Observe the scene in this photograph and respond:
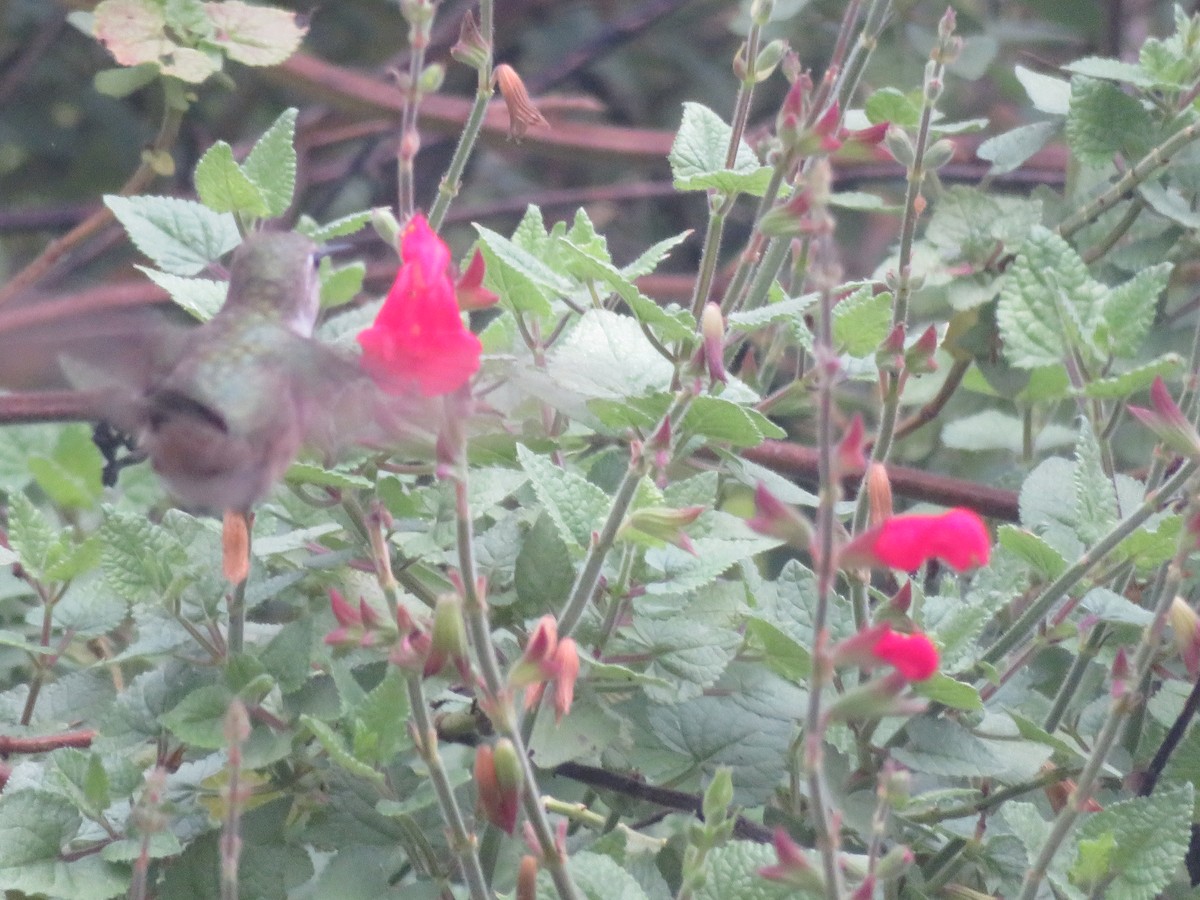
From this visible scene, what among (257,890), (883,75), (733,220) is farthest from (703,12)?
(257,890)

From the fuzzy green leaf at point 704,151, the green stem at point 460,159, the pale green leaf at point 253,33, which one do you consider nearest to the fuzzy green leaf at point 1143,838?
the fuzzy green leaf at point 704,151

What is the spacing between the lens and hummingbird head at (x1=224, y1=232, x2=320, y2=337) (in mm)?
1347

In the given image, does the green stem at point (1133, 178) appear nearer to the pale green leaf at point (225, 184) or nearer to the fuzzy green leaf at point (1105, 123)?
the fuzzy green leaf at point (1105, 123)

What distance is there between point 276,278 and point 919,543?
0.73m

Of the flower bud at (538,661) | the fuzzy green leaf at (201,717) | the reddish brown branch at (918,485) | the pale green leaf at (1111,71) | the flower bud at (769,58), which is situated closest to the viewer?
the flower bud at (538,661)

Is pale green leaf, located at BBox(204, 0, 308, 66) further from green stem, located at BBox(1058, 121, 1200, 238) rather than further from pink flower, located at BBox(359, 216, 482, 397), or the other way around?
green stem, located at BBox(1058, 121, 1200, 238)

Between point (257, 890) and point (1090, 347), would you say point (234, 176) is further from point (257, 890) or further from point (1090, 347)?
point (1090, 347)

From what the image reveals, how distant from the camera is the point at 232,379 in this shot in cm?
134

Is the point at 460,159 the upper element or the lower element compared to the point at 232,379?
upper

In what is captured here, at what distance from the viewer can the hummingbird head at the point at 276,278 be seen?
4.42 ft

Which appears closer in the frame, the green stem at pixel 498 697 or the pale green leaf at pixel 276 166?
the green stem at pixel 498 697

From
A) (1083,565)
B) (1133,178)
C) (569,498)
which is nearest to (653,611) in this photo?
(569,498)

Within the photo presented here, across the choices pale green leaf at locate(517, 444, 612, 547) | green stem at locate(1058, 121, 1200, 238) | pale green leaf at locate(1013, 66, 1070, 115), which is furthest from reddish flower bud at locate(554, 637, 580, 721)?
pale green leaf at locate(1013, 66, 1070, 115)

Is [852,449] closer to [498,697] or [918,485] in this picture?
[498,697]
